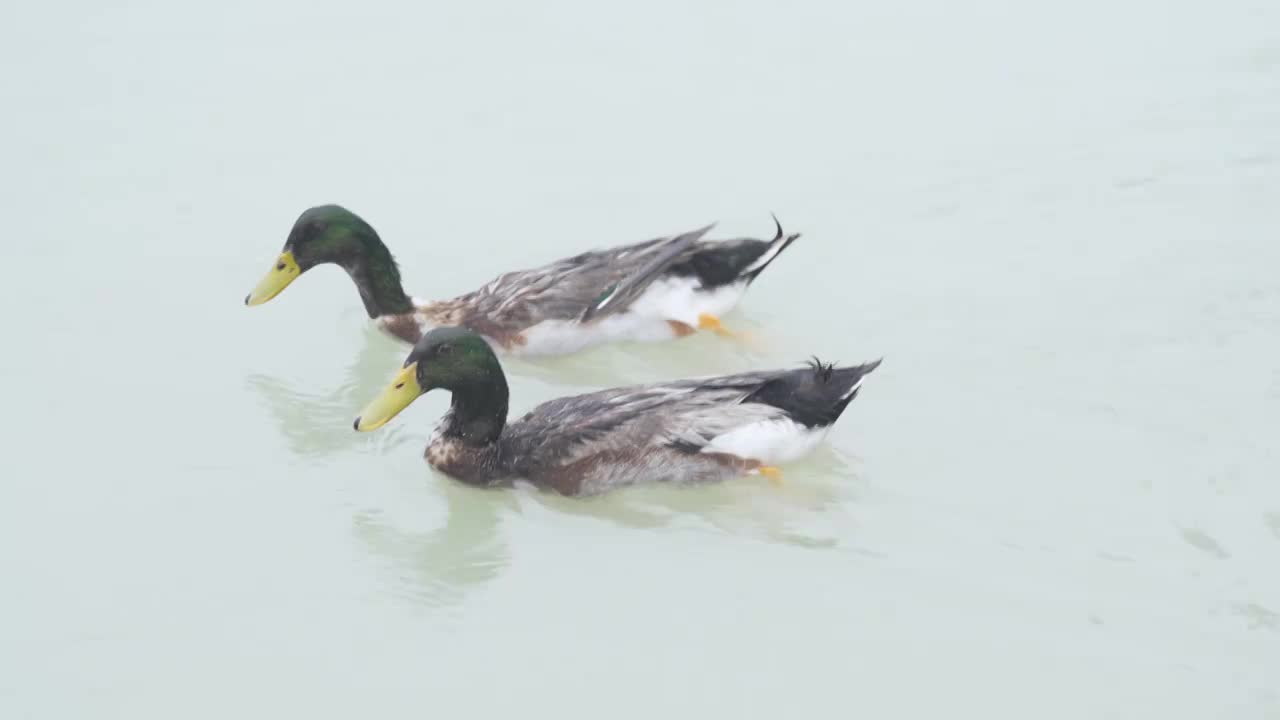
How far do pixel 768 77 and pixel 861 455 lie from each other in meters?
4.58

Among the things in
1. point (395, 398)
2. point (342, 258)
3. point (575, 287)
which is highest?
point (342, 258)

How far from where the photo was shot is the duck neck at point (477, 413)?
784 cm

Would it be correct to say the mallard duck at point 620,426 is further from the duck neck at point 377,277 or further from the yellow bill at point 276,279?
the yellow bill at point 276,279

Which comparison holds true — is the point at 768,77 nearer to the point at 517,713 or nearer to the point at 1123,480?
the point at 1123,480

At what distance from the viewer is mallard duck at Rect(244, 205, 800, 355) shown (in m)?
9.06

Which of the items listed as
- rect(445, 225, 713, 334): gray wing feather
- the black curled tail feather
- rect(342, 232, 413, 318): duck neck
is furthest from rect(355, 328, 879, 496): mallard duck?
rect(342, 232, 413, 318): duck neck

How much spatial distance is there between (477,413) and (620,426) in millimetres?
661

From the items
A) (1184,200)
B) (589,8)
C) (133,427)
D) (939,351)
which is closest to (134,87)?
(589,8)

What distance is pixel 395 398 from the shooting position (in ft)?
25.6

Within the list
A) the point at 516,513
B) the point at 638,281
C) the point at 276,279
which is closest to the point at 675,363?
the point at 638,281

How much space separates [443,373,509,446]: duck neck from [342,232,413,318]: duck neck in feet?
5.15

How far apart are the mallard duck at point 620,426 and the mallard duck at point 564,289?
1.18 m

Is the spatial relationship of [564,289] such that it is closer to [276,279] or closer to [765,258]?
[765,258]

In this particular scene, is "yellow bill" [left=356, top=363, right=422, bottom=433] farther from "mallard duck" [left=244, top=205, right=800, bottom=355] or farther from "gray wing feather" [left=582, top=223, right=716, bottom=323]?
"gray wing feather" [left=582, top=223, right=716, bottom=323]
